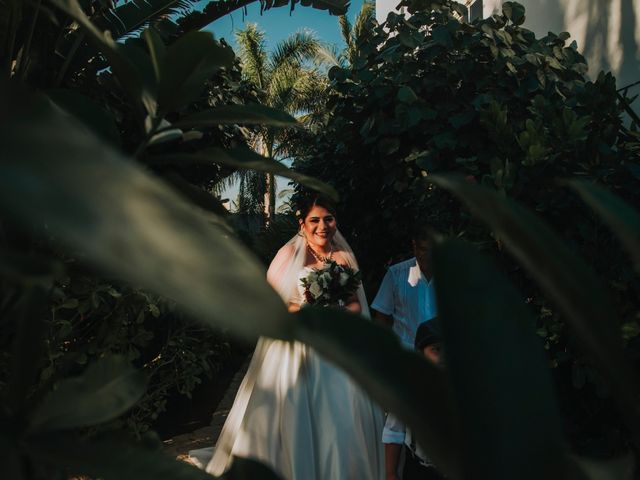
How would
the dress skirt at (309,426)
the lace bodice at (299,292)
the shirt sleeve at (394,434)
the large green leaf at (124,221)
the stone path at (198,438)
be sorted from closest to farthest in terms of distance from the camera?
the large green leaf at (124,221) → the shirt sleeve at (394,434) → the dress skirt at (309,426) → the lace bodice at (299,292) → the stone path at (198,438)

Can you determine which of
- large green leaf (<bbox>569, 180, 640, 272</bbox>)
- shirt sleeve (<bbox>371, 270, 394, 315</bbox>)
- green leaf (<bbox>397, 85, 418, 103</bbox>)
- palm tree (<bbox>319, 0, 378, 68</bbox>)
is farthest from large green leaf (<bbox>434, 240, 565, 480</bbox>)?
palm tree (<bbox>319, 0, 378, 68</bbox>)

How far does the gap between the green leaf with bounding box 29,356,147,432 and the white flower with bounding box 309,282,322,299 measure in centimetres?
333

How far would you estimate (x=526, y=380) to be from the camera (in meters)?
0.26

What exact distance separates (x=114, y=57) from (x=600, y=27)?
16.3ft

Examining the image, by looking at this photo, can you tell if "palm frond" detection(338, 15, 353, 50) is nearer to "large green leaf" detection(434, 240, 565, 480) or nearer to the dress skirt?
the dress skirt

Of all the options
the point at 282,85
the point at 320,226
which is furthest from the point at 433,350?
the point at 282,85

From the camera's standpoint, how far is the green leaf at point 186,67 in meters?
0.49

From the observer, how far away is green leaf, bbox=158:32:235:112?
1.61 feet

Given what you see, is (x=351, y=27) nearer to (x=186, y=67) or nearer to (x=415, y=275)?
(x=415, y=275)

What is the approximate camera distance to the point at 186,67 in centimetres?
49

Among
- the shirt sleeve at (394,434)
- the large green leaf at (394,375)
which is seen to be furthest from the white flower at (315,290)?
the large green leaf at (394,375)

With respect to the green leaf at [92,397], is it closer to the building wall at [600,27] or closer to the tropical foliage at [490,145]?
the tropical foliage at [490,145]

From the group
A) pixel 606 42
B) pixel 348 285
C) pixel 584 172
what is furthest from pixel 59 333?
pixel 606 42

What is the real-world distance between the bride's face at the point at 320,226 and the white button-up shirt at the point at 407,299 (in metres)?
0.55
